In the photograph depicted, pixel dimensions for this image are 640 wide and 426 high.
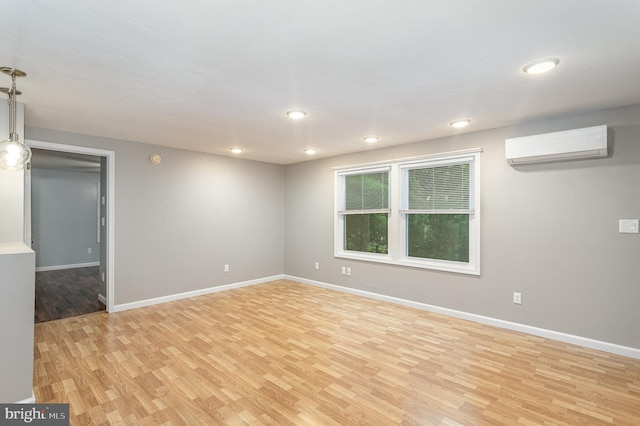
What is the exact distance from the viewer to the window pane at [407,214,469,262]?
13.5 ft

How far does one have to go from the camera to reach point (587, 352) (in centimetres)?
303

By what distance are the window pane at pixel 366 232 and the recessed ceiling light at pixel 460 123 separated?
1.72m

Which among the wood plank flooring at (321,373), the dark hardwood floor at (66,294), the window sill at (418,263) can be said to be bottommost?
the dark hardwood floor at (66,294)

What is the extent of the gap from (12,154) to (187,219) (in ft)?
8.68

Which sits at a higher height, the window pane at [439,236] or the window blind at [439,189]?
the window blind at [439,189]

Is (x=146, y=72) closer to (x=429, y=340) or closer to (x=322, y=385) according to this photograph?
(x=322, y=385)

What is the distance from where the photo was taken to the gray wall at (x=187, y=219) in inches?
172

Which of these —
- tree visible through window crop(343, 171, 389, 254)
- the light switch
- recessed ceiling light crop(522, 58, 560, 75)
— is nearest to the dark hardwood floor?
tree visible through window crop(343, 171, 389, 254)

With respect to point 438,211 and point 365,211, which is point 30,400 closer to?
point 365,211

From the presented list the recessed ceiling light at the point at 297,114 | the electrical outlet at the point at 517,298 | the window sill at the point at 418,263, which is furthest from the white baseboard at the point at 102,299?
the electrical outlet at the point at 517,298

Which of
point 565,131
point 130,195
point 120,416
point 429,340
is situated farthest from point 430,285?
point 130,195

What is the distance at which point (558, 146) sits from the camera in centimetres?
314

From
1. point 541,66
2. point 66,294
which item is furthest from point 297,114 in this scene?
point 66,294

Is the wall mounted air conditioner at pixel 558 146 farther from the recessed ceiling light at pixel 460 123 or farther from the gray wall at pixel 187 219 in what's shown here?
the gray wall at pixel 187 219
